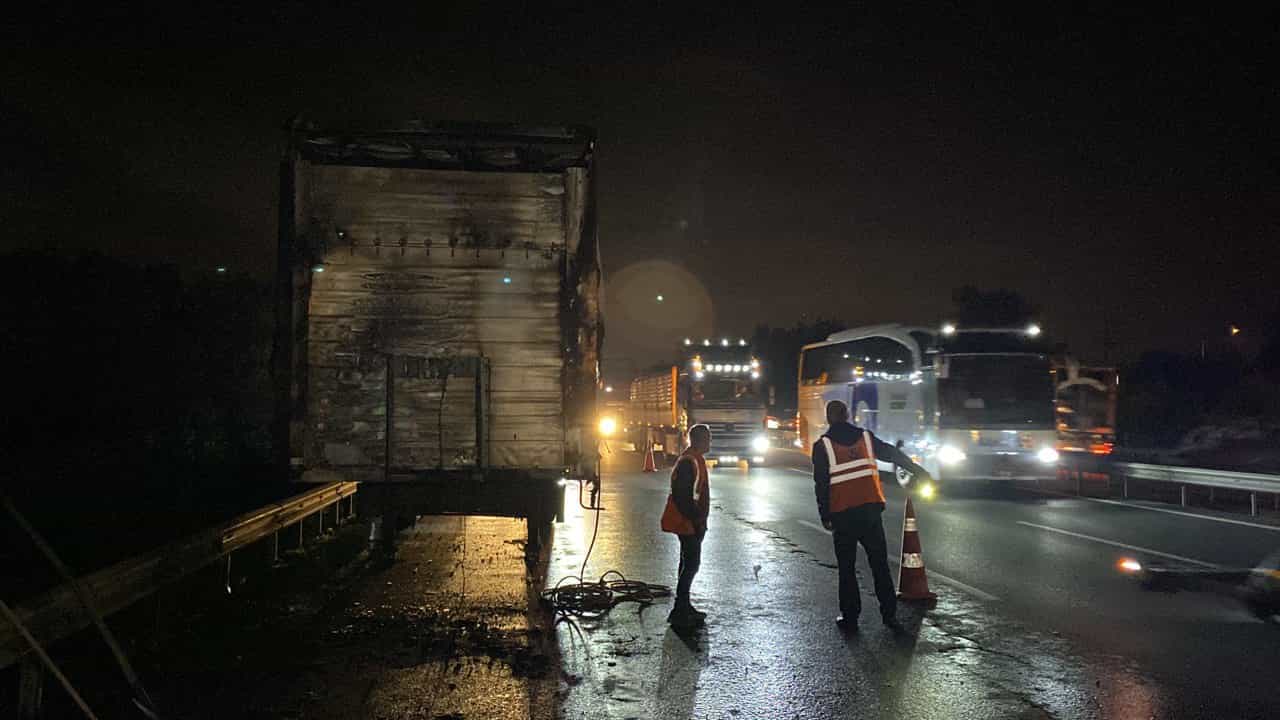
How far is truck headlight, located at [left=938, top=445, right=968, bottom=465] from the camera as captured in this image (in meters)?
20.2

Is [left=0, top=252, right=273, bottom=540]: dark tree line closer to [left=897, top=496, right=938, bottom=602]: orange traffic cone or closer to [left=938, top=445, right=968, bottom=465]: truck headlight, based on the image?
[left=897, top=496, right=938, bottom=602]: orange traffic cone

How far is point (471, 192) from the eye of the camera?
31.5ft

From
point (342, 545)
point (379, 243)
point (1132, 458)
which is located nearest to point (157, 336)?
point (342, 545)

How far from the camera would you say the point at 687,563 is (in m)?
8.42

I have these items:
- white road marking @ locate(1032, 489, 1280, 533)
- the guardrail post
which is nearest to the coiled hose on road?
the guardrail post

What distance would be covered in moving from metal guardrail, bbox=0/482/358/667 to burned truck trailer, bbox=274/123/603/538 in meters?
0.92

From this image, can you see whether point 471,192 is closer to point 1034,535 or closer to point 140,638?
point 140,638

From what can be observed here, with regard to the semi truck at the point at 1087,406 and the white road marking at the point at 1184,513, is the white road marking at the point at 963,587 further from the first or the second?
the semi truck at the point at 1087,406

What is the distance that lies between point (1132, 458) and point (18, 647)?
123 feet

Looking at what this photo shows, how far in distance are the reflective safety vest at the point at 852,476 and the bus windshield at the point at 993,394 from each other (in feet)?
41.2

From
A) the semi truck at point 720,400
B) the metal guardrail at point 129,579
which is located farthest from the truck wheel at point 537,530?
the semi truck at point 720,400

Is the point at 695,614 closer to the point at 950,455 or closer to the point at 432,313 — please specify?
the point at 432,313

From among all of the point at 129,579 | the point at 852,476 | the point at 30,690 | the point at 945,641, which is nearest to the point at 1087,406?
the point at 852,476

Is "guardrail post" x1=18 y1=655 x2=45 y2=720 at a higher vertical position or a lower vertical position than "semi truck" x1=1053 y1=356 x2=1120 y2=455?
lower
